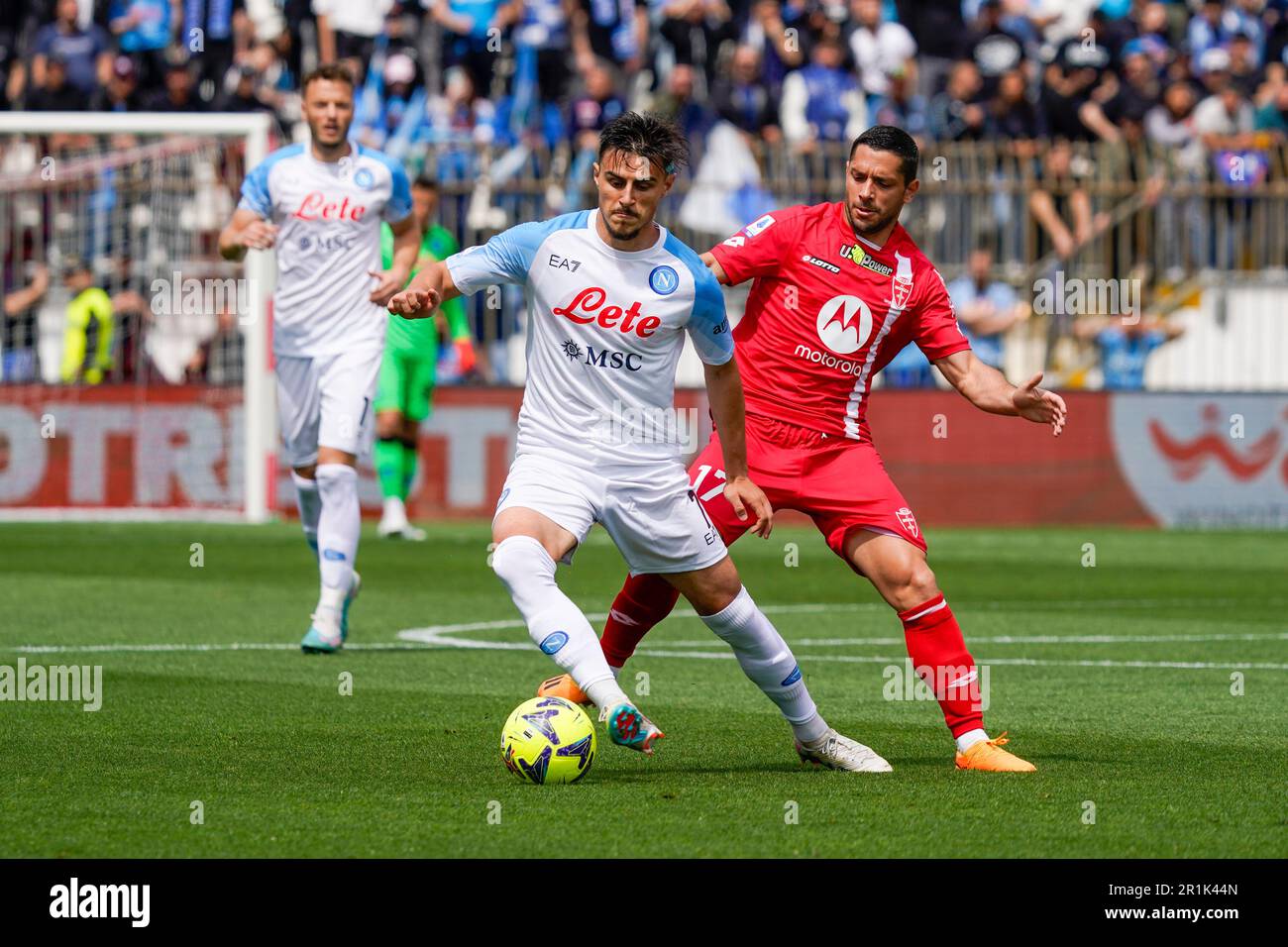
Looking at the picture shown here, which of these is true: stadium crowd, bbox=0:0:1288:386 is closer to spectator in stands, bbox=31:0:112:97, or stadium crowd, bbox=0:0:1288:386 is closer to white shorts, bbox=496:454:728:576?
spectator in stands, bbox=31:0:112:97

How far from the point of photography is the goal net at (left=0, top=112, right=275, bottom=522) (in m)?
18.9

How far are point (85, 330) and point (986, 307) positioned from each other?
8.07 metres

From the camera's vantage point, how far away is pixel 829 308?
311 inches

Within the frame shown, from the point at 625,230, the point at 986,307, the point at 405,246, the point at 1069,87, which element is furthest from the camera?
the point at 1069,87

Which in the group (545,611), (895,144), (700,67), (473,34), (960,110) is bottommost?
(545,611)

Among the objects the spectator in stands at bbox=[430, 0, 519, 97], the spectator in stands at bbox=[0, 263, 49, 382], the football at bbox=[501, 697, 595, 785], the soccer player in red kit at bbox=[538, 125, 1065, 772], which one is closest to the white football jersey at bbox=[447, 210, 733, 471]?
the soccer player in red kit at bbox=[538, 125, 1065, 772]

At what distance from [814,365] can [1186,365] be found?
44.5 feet

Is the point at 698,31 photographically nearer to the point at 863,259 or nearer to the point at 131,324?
the point at 131,324

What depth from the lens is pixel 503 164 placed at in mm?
19953

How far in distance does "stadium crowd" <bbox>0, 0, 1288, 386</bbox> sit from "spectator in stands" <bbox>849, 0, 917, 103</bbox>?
0.02m

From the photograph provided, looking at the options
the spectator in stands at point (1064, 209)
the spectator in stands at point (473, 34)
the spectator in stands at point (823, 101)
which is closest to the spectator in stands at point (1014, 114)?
the spectator in stands at point (1064, 209)

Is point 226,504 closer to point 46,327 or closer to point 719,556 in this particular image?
point 46,327

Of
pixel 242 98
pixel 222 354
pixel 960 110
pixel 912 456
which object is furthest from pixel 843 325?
pixel 242 98
